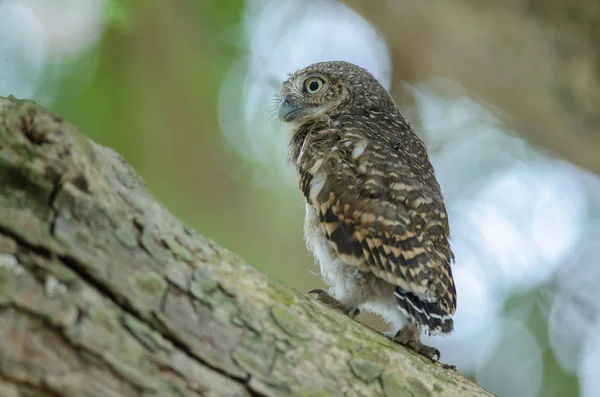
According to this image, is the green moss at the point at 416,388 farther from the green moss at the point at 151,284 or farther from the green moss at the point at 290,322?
the green moss at the point at 151,284

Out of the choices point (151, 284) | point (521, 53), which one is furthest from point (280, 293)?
point (521, 53)

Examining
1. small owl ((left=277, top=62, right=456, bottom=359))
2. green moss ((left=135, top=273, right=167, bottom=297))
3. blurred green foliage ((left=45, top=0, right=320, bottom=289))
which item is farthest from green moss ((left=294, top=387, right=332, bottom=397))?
blurred green foliage ((left=45, top=0, right=320, bottom=289))

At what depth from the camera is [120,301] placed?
191 centimetres

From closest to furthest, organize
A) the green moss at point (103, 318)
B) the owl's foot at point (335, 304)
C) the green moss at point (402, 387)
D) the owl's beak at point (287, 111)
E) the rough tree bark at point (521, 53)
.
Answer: the green moss at point (103, 318) < the green moss at point (402, 387) < the owl's foot at point (335, 304) < the rough tree bark at point (521, 53) < the owl's beak at point (287, 111)

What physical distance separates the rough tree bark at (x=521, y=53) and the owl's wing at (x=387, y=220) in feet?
5.55

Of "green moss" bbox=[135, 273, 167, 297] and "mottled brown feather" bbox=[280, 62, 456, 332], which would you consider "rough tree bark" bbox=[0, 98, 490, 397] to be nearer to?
"green moss" bbox=[135, 273, 167, 297]

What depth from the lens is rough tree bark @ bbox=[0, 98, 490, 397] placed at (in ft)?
5.71

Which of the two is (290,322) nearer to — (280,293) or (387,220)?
(280,293)

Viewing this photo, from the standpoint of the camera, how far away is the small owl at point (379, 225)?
310 cm

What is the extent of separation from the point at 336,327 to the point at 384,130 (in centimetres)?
192

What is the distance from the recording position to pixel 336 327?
246 centimetres

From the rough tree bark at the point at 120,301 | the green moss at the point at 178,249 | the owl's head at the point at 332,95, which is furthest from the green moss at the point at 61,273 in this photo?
the owl's head at the point at 332,95

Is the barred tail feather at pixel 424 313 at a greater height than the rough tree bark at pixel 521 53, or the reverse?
the rough tree bark at pixel 521 53

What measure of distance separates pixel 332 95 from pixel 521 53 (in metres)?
1.42
